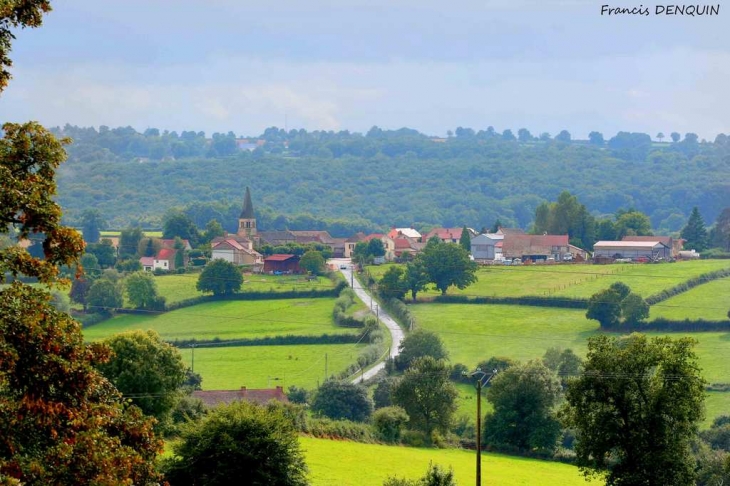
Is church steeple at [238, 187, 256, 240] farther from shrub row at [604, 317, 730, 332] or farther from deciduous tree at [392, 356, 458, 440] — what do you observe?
deciduous tree at [392, 356, 458, 440]

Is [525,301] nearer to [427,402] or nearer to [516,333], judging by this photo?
[516,333]

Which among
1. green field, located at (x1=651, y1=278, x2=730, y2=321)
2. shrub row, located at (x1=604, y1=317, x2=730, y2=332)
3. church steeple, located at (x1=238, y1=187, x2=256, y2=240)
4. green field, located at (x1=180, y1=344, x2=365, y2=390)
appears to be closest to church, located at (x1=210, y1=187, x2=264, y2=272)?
church steeple, located at (x1=238, y1=187, x2=256, y2=240)

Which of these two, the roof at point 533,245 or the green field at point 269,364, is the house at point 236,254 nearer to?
the roof at point 533,245

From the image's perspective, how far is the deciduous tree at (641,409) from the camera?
1085 inches

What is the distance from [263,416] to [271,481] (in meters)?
1.58

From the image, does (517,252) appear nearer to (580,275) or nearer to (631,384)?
(580,275)

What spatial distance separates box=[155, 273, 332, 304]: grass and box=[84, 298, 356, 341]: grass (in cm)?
326

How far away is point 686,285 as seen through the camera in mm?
80688

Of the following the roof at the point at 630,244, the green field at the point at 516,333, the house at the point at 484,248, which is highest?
the roof at the point at 630,244

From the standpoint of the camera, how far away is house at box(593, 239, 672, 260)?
10169 centimetres

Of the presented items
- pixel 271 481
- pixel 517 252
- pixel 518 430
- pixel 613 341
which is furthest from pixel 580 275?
A: pixel 271 481

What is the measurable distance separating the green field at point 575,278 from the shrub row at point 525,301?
1260 mm

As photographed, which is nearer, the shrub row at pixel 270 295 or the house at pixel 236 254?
the shrub row at pixel 270 295

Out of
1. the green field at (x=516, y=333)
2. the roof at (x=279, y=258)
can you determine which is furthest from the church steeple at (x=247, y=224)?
the green field at (x=516, y=333)
